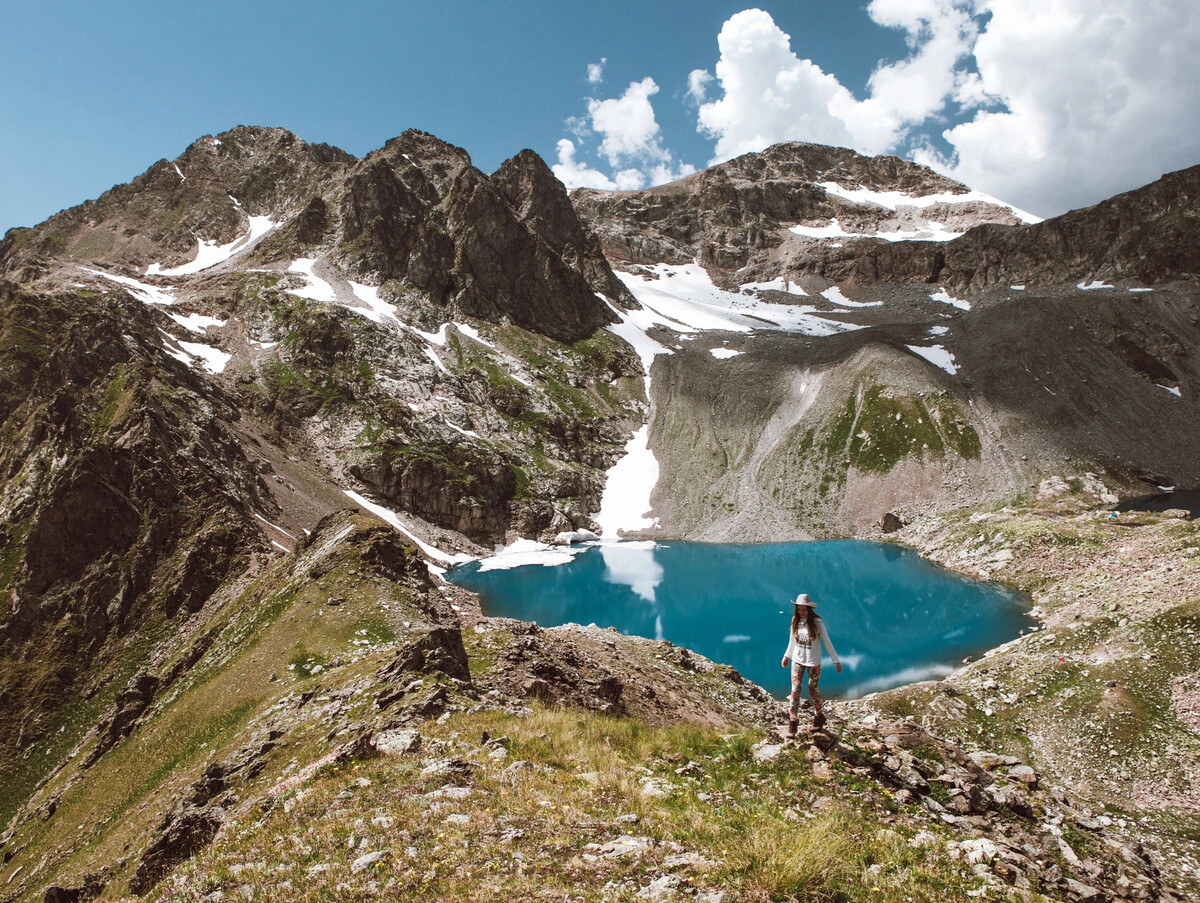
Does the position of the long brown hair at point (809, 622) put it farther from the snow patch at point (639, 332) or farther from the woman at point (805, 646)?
the snow patch at point (639, 332)

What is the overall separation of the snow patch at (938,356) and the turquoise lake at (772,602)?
1857 inches

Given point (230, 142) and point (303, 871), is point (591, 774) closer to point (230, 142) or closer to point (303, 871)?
point (303, 871)

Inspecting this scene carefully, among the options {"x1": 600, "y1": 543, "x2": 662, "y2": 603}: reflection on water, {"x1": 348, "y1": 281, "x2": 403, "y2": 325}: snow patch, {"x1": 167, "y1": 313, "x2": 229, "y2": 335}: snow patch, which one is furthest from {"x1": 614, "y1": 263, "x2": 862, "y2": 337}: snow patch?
{"x1": 167, "y1": 313, "x2": 229, "y2": 335}: snow patch

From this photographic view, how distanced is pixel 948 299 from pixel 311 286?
15913 cm

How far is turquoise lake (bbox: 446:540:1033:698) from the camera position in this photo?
143ft

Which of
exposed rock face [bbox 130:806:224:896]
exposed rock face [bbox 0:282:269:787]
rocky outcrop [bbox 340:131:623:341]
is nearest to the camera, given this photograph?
exposed rock face [bbox 130:806:224:896]

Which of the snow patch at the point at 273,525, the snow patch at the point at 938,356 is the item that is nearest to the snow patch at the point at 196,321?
the snow patch at the point at 273,525

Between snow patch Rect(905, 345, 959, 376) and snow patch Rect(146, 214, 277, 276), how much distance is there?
159874 mm

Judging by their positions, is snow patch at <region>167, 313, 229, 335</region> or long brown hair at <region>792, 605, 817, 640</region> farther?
snow patch at <region>167, 313, 229, 335</region>

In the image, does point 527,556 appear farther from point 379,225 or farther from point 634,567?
point 379,225

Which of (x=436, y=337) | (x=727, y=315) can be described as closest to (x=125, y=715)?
(x=436, y=337)

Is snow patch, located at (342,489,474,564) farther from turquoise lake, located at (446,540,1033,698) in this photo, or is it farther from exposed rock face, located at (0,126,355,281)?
exposed rock face, located at (0,126,355,281)

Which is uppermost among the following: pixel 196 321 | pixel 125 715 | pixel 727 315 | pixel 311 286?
pixel 727 315

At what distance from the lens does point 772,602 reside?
6062 cm
